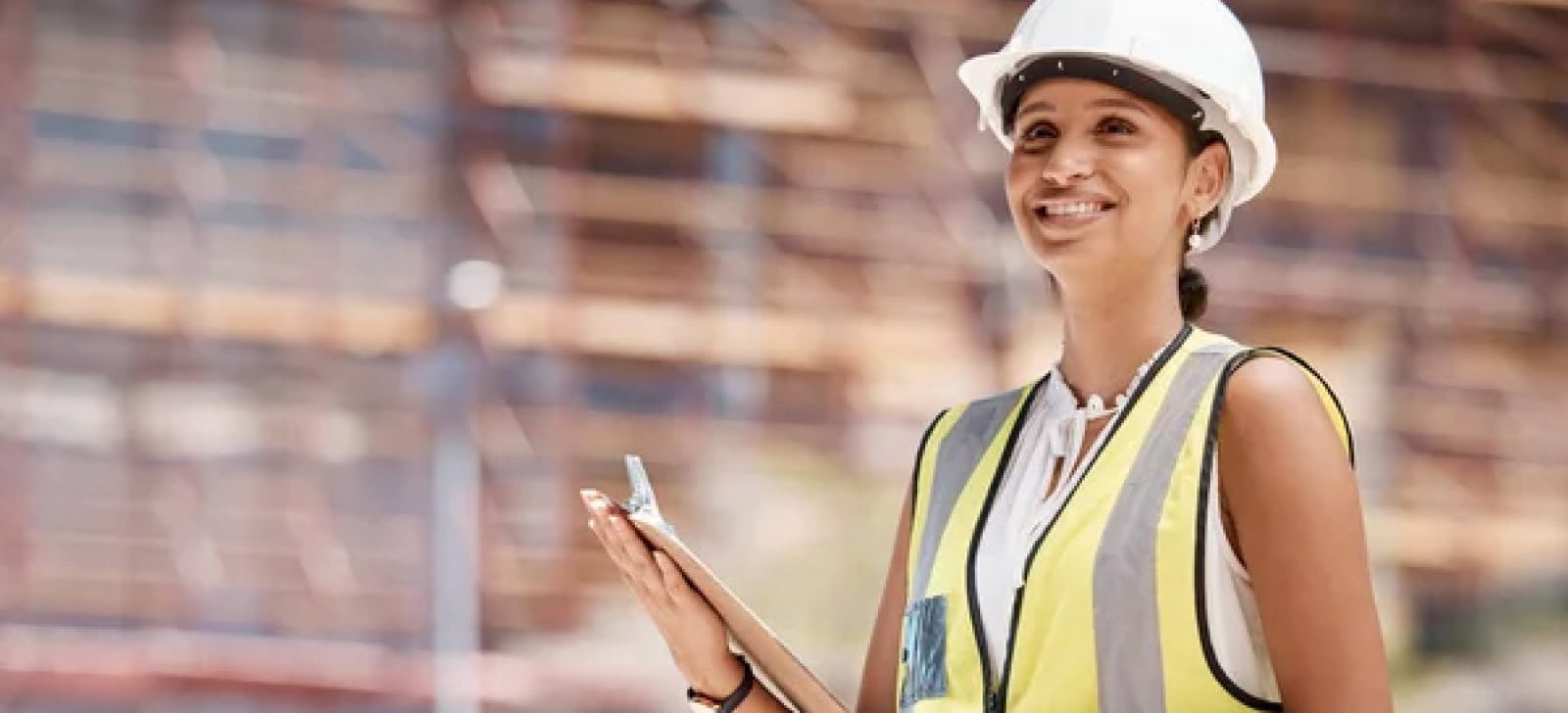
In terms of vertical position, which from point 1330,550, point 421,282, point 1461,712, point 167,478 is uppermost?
point 421,282

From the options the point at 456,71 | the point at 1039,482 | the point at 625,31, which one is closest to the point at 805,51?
the point at 625,31

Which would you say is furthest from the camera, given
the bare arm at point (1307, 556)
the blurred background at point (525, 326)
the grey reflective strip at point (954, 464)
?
the blurred background at point (525, 326)

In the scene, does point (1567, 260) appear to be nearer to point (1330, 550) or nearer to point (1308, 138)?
point (1308, 138)

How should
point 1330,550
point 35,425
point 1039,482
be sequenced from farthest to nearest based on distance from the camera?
point 35,425, point 1039,482, point 1330,550

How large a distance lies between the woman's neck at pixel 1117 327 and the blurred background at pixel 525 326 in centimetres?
303

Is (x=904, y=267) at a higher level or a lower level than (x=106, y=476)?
higher

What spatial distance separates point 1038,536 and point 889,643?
0.22 metres

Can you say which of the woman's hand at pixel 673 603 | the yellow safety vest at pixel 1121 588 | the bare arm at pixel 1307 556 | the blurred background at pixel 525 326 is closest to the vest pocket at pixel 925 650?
the yellow safety vest at pixel 1121 588

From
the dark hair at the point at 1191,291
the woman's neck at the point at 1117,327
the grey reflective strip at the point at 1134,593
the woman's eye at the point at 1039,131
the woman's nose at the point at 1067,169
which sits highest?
the woman's eye at the point at 1039,131

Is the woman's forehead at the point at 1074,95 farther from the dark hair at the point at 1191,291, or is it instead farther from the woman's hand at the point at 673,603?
the woman's hand at the point at 673,603

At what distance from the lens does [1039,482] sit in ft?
4.75

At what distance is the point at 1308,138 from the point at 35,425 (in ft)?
8.52

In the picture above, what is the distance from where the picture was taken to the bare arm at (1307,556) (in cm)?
127

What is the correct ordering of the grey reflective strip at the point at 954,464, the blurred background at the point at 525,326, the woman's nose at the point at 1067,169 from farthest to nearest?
the blurred background at the point at 525,326 < the grey reflective strip at the point at 954,464 < the woman's nose at the point at 1067,169
